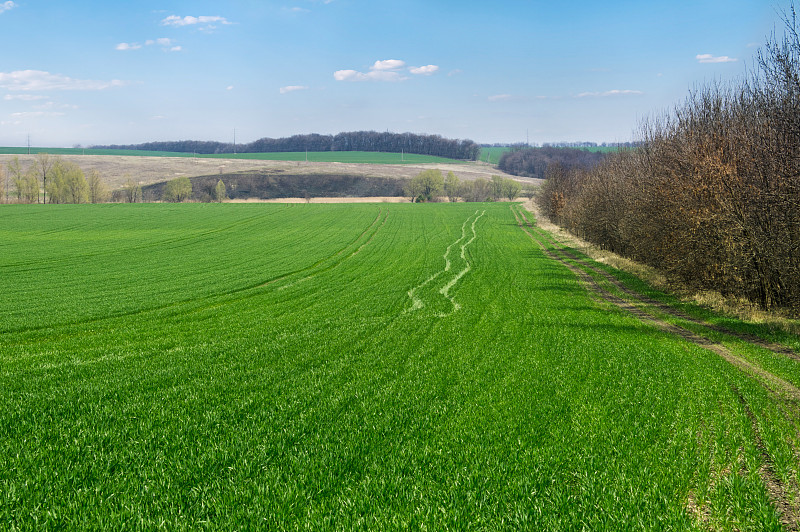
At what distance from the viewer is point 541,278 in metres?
32.7

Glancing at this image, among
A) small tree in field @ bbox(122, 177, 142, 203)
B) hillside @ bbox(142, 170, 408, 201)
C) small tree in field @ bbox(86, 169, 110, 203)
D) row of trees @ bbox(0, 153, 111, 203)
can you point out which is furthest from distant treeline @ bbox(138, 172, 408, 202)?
row of trees @ bbox(0, 153, 111, 203)

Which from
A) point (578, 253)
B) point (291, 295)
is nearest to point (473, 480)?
point (291, 295)

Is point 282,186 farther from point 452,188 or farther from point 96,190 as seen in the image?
point 452,188

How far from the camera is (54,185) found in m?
113

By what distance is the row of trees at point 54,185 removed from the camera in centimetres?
11012

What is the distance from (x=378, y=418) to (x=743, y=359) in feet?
38.6

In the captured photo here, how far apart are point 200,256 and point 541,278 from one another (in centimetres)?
2745

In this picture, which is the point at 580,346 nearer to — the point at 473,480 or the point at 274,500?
the point at 473,480

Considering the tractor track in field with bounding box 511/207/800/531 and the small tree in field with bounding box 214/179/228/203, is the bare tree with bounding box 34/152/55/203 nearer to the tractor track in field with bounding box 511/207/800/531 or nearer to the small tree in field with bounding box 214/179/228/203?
the small tree in field with bounding box 214/179/228/203

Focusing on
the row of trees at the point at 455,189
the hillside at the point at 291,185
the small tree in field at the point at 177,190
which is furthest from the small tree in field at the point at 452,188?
the small tree in field at the point at 177,190

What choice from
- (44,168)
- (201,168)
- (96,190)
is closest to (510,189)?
(201,168)

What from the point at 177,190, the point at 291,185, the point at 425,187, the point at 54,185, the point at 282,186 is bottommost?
the point at 177,190

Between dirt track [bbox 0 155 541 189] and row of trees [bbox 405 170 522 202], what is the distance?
1834cm

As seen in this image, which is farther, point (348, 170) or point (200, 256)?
point (348, 170)
